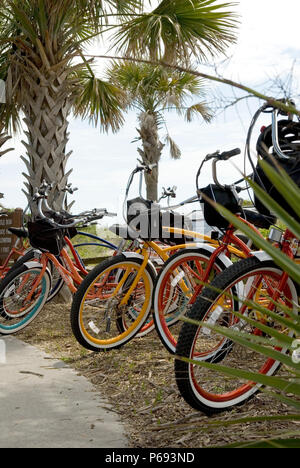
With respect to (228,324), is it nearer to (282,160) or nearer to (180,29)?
(282,160)

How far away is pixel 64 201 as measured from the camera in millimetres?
6914

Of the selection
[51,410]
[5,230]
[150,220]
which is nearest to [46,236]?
[150,220]

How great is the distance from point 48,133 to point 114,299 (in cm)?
324

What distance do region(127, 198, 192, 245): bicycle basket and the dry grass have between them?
0.95m

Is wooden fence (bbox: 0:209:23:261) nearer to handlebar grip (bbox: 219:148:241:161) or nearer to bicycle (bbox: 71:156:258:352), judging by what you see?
bicycle (bbox: 71:156:258:352)

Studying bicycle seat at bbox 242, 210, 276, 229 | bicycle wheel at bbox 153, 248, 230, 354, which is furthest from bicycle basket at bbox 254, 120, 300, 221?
bicycle wheel at bbox 153, 248, 230, 354

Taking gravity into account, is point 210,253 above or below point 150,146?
below

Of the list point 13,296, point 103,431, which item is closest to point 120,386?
point 103,431

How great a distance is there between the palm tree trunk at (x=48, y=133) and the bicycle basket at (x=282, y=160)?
3932mm

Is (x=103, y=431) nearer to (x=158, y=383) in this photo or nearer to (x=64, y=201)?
(x=158, y=383)

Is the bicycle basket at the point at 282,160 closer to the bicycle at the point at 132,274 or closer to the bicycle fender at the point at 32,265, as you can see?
the bicycle at the point at 132,274

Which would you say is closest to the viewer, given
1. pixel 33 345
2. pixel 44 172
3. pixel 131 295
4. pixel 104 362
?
pixel 104 362

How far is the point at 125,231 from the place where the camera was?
4.14 m

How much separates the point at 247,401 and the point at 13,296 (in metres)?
2.79
